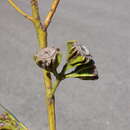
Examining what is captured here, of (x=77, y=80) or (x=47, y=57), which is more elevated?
(x=47, y=57)

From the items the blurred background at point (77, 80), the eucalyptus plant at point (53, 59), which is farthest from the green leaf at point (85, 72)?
the blurred background at point (77, 80)

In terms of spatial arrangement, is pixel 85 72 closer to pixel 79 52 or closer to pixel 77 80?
pixel 79 52

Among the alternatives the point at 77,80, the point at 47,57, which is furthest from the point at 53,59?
the point at 77,80

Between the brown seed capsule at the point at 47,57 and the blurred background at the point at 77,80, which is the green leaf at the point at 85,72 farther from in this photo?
the blurred background at the point at 77,80

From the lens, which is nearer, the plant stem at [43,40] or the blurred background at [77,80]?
the plant stem at [43,40]

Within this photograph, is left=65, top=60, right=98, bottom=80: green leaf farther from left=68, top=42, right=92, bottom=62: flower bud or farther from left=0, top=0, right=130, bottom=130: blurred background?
left=0, top=0, right=130, bottom=130: blurred background
